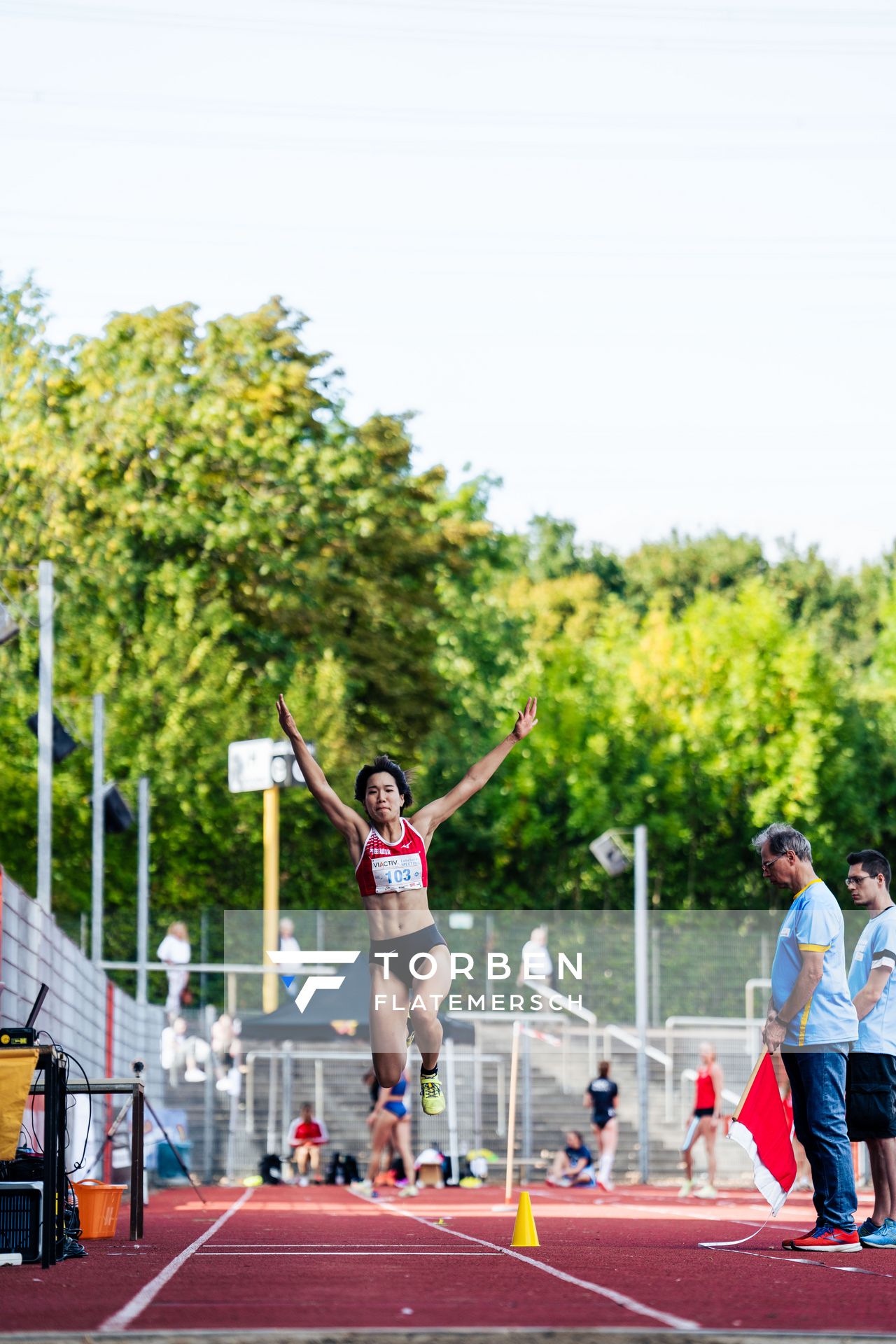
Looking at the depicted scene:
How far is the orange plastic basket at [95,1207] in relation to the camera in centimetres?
1223

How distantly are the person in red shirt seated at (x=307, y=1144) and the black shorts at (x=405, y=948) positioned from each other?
56.1 ft

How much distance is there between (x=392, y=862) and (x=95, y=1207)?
3.19 meters

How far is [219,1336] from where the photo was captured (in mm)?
5969

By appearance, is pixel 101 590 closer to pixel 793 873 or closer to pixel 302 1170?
pixel 302 1170

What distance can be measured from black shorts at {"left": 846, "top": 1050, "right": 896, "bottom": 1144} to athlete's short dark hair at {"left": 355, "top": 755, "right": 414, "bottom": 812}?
9.43ft

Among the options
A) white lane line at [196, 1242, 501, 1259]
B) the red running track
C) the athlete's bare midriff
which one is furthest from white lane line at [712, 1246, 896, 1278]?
the athlete's bare midriff

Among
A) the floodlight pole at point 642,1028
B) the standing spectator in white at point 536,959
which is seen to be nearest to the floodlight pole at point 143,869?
the standing spectator in white at point 536,959

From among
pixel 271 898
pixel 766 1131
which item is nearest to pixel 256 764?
pixel 271 898

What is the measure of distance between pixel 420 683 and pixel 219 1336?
125 ft

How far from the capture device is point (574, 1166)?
89.2ft

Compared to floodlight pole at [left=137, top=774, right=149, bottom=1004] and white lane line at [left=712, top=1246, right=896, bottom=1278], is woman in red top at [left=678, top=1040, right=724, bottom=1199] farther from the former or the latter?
floodlight pole at [left=137, top=774, right=149, bottom=1004]

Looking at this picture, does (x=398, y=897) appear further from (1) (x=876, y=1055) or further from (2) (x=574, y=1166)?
(2) (x=574, y=1166)

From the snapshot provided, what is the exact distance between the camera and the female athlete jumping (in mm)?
11031

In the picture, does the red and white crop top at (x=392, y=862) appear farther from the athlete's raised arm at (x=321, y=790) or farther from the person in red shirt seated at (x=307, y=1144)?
the person in red shirt seated at (x=307, y=1144)
